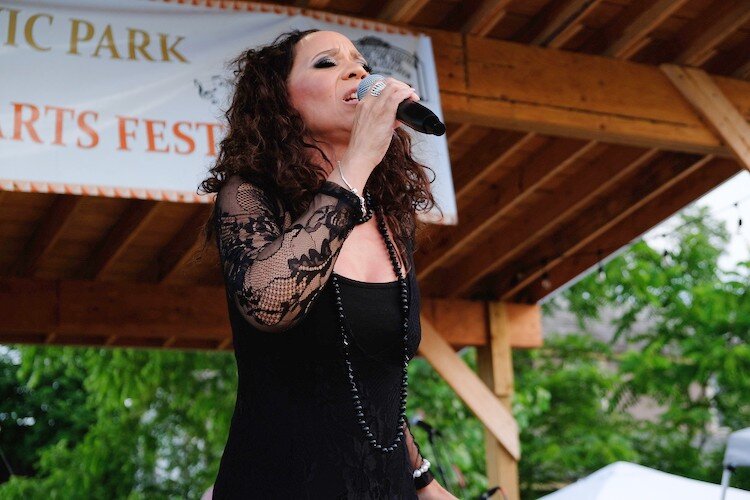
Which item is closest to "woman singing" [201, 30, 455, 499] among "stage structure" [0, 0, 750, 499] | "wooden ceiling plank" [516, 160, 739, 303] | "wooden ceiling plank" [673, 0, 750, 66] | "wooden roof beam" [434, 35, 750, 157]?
"stage structure" [0, 0, 750, 499]

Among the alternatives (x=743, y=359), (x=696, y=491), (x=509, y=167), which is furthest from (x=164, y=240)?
(x=743, y=359)

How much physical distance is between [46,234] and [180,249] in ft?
2.71

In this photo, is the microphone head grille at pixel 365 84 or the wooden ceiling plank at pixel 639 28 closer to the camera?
the microphone head grille at pixel 365 84

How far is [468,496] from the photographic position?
11.7 metres

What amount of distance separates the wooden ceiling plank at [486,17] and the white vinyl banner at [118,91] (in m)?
0.53

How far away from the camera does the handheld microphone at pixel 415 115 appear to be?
1.33 metres

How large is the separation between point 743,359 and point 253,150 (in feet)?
33.2

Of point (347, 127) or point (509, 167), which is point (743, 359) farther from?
point (347, 127)

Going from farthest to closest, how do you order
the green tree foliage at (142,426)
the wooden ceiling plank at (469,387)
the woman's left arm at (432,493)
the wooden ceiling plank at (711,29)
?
the green tree foliage at (142,426)
the wooden ceiling plank at (469,387)
the wooden ceiling plank at (711,29)
the woman's left arm at (432,493)

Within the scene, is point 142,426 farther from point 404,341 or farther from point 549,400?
point 404,341

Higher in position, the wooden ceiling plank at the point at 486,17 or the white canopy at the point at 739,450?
the wooden ceiling plank at the point at 486,17

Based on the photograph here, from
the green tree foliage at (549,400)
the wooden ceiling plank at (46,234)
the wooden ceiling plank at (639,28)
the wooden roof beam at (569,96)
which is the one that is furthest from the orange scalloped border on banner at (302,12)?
the green tree foliage at (549,400)

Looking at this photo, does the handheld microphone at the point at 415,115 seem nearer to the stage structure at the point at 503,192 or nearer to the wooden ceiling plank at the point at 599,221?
the stage structure at the point at 503,192

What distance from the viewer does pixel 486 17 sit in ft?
15.5
